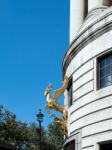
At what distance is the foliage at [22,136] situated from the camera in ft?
246

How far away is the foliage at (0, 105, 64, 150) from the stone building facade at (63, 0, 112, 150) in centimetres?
4682

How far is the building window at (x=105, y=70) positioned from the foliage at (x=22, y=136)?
49.6 m

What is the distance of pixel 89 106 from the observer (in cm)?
2375

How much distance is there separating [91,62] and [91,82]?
1.05 m

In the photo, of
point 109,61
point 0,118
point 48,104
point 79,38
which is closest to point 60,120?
point 48,104

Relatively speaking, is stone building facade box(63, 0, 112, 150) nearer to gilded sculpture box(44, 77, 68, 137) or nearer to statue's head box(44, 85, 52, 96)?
gilded sculpture box(44, 77, 68, 137)

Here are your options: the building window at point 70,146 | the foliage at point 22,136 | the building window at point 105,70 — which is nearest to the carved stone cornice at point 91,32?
the building window at point 105,70

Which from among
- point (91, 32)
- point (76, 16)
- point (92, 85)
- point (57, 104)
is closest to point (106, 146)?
point (92, 85)

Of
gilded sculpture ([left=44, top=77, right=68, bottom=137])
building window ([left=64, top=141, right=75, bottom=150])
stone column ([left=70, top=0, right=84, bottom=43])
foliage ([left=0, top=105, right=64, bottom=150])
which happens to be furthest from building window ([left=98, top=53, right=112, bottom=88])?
foliage ([left=0, top=105, right=64, bottom=150])

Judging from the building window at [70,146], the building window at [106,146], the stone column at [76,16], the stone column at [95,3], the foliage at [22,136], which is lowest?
the building window at [106,146]

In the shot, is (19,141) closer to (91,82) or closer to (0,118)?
(0,118)

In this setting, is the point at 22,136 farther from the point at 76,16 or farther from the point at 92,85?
the point at 92,85

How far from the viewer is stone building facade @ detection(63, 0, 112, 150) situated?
73.3ft

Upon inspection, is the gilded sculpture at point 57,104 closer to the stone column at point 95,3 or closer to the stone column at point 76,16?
the stone column at point 76,16
